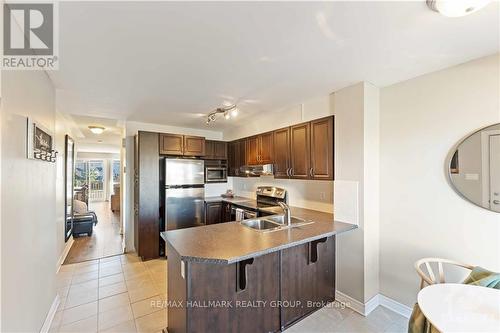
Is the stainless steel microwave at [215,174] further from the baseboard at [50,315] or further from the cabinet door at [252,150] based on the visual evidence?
the baseboard at [50,315]

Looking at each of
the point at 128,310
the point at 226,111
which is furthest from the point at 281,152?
the point at 128,310

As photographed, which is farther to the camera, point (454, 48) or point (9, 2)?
point (454, 48)

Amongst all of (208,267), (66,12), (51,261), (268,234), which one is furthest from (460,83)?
(51,261)

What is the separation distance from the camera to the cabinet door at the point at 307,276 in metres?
2.24

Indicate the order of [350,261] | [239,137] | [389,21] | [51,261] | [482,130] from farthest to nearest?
1. [239,137]
2. [350,261]
3. [51,261]
4. [482,130]
5. [389,21]

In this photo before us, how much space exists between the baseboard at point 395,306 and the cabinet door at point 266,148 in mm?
2259

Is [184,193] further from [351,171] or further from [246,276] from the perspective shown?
[351,171]

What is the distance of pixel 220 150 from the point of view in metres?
4.94

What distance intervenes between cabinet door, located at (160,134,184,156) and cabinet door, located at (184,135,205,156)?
8 cm

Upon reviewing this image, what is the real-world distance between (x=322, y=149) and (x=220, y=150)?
2604mm

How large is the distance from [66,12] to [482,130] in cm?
318

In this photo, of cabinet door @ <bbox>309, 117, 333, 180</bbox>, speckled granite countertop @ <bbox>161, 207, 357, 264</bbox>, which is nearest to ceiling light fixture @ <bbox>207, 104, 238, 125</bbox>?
cabinet door @ <bbox>309, 117, 333, 180</bbox>

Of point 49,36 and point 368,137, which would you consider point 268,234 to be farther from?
point 49,36

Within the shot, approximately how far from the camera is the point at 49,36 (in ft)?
5.25
